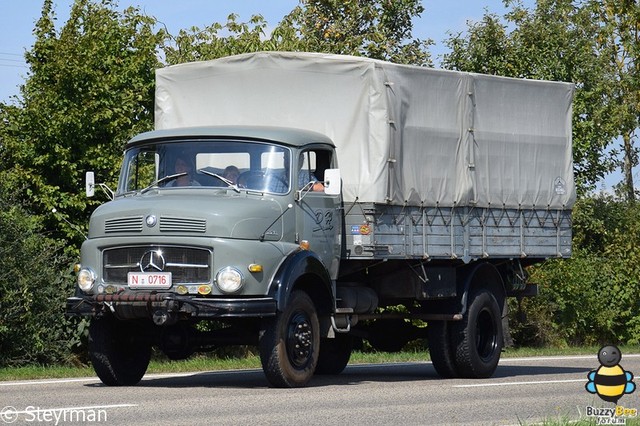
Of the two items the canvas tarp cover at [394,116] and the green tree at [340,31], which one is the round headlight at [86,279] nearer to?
the canvas tarp cover at [394,116]

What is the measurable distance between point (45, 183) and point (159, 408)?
52.9ft

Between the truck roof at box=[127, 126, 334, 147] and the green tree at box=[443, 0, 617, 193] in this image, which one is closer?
the truck roof at box=[127, 126, 334, 147]

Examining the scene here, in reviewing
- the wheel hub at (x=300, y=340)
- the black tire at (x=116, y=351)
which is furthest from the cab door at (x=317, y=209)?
the black tire at (x=116, y=351)

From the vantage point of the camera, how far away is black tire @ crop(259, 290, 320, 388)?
13.3 m

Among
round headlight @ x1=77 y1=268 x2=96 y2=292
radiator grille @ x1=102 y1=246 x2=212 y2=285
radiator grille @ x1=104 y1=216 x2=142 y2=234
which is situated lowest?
round headlight @ x1=77 y1=268 x2=96 y2=292

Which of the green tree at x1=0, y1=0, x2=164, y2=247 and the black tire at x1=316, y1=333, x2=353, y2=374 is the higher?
the green tree at x1=0, y1=0, x2=164, y2=247

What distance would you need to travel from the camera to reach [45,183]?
1043 inches

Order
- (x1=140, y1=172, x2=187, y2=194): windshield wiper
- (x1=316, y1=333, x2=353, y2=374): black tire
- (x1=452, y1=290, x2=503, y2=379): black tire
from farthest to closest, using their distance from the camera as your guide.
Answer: (x1=316, y1=333, x2=353, y2=374): black tire, (x1=452, y1=290, x2=503, y2=379): black tire, (x1=140, y1=172, x2=187, y2=194): windshield wiper

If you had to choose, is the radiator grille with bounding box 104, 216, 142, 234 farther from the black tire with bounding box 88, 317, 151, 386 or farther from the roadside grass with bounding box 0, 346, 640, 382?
the roadside grass with bounding box 0, 346, 640, 382

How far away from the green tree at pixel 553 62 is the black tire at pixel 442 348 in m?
20.8

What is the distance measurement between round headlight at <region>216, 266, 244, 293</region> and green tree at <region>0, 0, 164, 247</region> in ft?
41.5

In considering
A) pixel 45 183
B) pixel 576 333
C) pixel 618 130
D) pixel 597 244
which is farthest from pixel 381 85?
pixel 618 130

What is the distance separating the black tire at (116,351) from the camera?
13945 millimetres

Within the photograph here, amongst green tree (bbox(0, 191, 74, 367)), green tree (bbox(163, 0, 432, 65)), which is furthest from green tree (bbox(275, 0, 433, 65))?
green tree (bbox(0, 191, 74, 367))
